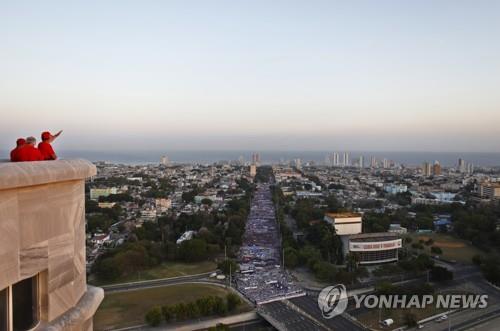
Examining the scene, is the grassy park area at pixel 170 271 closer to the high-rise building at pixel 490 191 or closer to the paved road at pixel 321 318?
the paved road at pixel 321 318

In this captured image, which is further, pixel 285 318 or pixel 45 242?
pixel 285 318

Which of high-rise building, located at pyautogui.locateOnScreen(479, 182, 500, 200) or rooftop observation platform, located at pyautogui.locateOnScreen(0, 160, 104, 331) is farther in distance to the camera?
high-rise building, located at pyautogui.locateOnScreen(479, 182, 500, 200)

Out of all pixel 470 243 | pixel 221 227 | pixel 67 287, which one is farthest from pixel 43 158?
pixel 470 243

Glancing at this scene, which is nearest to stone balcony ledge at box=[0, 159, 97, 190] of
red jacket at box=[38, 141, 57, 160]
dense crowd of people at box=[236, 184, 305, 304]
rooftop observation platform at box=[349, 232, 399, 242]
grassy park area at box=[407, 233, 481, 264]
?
red jacket at box=[38, 141, 57, 160]

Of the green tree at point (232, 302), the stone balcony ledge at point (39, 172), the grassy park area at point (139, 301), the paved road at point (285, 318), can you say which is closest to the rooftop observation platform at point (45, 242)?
the stone balcony ledge at point (39, 172)

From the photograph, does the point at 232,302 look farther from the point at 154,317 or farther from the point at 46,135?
the point at 46,135

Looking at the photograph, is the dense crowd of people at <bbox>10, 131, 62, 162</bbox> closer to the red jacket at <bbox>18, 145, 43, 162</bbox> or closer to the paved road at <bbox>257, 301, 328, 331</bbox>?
the red jacket at <bbox>18, 145, 43, 162</bbox>

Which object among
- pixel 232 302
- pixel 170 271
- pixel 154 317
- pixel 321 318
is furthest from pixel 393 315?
pixel 170 271
